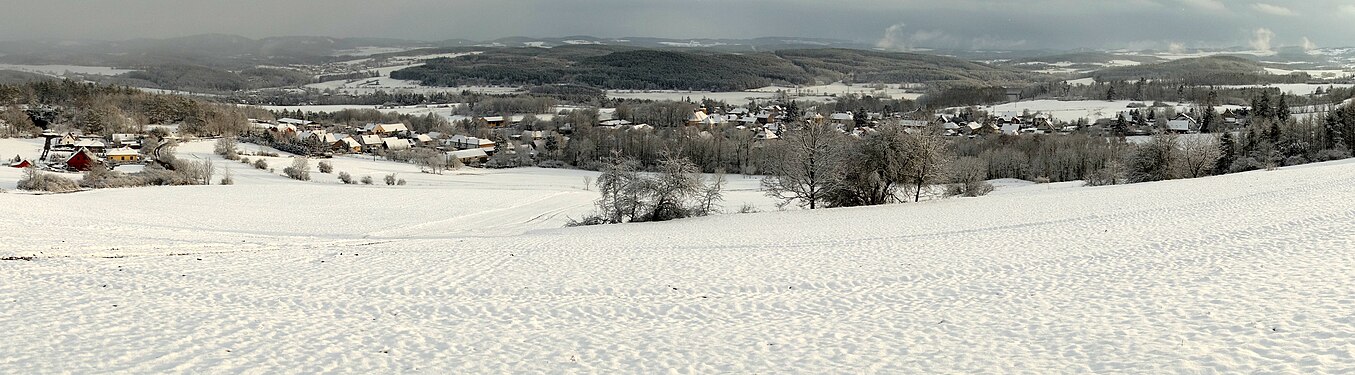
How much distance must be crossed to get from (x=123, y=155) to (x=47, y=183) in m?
30.2

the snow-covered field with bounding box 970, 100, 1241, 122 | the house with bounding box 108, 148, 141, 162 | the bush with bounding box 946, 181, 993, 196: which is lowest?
the bush with bounding box 946, 181, 993, 196

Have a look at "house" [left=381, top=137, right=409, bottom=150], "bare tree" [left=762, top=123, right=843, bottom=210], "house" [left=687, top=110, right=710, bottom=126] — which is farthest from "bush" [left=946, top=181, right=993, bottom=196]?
"house" [left=687, top=110, right=710, bottom=126]

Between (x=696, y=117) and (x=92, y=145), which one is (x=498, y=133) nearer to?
(x=696, y=117)

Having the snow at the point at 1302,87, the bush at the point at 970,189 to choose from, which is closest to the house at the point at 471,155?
the bush at the point at 970,189

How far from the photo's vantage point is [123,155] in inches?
2756

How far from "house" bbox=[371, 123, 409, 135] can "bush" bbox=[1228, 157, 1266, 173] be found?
331ft

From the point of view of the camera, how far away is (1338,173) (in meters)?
29.6

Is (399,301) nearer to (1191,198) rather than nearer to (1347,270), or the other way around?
(1347,270)

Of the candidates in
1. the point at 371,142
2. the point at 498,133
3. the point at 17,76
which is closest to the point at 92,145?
the point at 371,142

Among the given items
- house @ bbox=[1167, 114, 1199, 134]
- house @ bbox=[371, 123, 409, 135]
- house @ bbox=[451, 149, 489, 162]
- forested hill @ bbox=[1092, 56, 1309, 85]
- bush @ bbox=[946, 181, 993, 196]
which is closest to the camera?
bush @ bbox=[946, 181, 993, 196]

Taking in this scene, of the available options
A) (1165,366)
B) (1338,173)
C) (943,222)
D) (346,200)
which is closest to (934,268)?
(1165,366)

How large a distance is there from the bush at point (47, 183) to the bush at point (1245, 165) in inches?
2862

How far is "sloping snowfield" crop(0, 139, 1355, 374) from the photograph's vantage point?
912 cm

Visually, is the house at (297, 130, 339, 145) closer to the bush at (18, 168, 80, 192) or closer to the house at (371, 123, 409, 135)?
the house at (371, 123, 409, 135)
